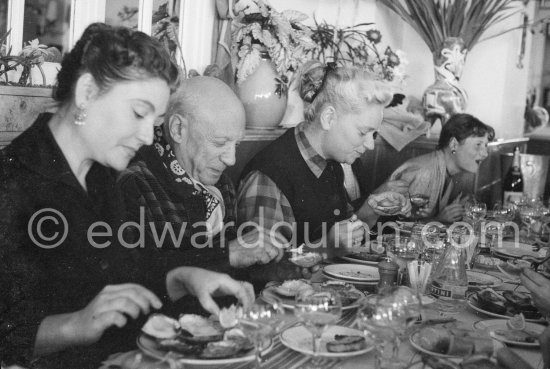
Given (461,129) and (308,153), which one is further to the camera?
(461,129)

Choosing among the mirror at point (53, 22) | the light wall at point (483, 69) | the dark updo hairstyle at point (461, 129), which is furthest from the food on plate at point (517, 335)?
the light wall at point (483, 69)

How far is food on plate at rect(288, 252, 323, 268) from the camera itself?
6.81 feet

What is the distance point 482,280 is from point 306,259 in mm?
621

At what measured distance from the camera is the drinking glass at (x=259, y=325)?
1.35 meters

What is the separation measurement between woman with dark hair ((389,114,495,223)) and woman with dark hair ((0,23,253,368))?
238cm

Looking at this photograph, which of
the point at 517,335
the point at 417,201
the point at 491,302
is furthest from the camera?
the point at 417,201

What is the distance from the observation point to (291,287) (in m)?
1.85

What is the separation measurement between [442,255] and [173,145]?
35.8 inches

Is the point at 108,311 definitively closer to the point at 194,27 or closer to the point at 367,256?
the point at 367,256

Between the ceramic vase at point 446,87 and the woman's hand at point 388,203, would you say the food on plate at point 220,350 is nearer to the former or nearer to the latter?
the woman's hand at point 388,203

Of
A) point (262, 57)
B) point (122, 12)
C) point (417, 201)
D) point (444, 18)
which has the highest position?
point (444, 18)

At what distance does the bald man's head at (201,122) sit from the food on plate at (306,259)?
0.41m

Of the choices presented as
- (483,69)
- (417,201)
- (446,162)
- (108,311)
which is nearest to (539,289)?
(108,311)

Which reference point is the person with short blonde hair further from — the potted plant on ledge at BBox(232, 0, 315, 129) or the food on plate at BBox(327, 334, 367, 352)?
the food on plate at BBox(327, 334, 367, 352)
